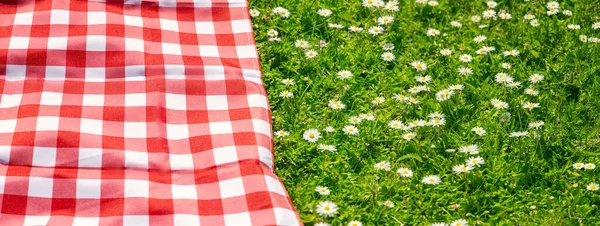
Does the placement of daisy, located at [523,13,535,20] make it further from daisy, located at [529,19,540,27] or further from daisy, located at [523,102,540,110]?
daisy, located at [523,102,540,110]

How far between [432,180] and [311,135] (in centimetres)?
45

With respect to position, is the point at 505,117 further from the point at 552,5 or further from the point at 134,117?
the point at 134,117

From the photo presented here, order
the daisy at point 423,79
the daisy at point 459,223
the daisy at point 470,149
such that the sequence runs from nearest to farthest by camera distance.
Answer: the daisy at point 459,223
the daisy at point 470,149
the daisy at point 423,79

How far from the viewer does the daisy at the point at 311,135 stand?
290 cm

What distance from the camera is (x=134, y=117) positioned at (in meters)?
2.73

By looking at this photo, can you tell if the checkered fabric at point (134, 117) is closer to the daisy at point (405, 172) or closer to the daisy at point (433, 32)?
the daisy at point (405, 172)

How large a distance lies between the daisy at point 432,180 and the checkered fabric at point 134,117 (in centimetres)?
50

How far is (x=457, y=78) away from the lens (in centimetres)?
321

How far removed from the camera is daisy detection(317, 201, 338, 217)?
2.59 meters

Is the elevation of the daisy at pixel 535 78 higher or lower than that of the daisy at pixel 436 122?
higher

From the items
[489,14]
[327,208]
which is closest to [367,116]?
[327,208]

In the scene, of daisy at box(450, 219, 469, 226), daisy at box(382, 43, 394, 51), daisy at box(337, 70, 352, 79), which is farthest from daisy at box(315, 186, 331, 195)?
daisy at box(382, 43, 394, 51)

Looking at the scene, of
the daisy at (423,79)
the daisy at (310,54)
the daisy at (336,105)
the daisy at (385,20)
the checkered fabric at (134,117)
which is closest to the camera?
the checkered fabric at (134,117)

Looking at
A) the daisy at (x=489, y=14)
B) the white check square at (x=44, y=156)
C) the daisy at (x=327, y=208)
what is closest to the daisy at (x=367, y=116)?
the daisy at (x=327, y=208)
